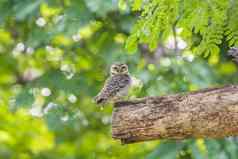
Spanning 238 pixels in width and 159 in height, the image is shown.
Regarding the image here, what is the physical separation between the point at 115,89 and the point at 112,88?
0.10ft

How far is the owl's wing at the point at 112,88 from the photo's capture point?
4828mm

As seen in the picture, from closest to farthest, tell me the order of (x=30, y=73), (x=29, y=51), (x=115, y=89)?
(x=115, y=89) < (x=29, y=51) < (x=30, y=73)

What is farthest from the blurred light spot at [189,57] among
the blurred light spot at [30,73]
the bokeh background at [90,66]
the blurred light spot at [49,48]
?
the blurred light spot at [30,73]

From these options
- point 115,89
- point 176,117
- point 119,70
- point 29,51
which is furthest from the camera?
point 29,51

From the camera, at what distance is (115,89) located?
4938 mm

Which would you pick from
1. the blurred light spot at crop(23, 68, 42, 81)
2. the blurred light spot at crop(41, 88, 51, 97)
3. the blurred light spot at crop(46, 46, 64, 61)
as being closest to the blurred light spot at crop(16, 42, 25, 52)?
the blurred light spot at crop(23, 68, 42, 81)

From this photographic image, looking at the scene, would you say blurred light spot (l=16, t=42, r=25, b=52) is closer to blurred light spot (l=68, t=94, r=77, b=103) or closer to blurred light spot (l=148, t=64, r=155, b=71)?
blurred light spot (l=68, t=94, r=77, b=103)

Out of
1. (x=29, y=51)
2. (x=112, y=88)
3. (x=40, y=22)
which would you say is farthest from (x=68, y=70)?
(x=112, y=88)

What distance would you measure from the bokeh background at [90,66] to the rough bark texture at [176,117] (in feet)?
6.44

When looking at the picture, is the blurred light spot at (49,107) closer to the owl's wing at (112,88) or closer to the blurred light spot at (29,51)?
the blurred light spot at (29,51)

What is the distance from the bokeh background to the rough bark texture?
1964mm

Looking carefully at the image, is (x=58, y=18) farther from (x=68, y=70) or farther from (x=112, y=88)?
(x=112, y=88)

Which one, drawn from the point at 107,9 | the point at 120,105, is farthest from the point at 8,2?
the point at 120,105

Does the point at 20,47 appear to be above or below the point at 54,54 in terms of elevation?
above
